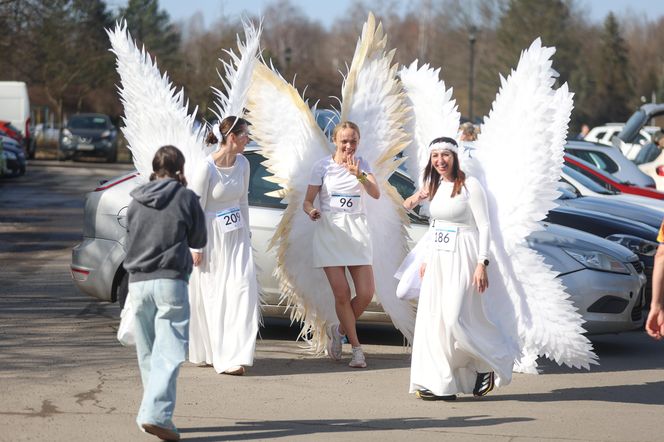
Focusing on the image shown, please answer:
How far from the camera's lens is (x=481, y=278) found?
27.1 ft

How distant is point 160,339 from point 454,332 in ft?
7.57

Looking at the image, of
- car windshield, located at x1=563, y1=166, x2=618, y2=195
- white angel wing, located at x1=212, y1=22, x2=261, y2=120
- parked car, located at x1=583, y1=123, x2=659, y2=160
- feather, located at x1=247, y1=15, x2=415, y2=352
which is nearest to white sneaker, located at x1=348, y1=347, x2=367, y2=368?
feather, located at x1=247, y1=15, x2=415, y2=352

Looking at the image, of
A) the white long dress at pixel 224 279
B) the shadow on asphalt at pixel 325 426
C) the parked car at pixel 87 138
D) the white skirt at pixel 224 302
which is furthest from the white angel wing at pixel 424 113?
the parked car at pixel 87 138

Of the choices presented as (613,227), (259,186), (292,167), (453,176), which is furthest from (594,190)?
(453,176)

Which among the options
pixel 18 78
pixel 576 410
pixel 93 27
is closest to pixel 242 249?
pixel 576 410

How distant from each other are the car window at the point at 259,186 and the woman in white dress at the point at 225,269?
1.21m

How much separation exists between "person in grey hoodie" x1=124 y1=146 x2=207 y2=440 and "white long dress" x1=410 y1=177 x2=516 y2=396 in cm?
208

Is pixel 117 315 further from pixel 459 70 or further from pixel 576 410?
pixel 459 70

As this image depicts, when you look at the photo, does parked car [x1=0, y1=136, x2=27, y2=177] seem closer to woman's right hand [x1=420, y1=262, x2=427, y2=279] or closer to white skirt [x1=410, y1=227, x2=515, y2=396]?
woman's right hand [x1=420, y1=262, x2=427, y2=279]

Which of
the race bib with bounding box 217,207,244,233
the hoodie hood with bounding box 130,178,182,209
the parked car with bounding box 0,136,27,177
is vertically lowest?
the parked car with bounding box 0,136,27,177

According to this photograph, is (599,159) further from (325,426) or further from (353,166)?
(325,426)

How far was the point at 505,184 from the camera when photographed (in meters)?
8.87

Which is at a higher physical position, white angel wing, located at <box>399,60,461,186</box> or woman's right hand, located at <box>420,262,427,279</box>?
white angel wing, located at <box>399,60,461,186</box>

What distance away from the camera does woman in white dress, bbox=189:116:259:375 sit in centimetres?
902
